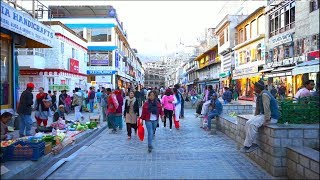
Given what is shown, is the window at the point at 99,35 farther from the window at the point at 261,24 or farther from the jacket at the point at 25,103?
the jacket at the point at 25,103

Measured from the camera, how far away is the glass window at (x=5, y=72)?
12312 mm

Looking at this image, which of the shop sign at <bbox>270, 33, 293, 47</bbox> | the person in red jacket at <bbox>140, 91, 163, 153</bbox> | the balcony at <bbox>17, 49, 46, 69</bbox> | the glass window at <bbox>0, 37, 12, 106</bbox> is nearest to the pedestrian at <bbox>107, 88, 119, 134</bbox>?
the person in red jacket at <bbox>140, 91, 163, 153</bbox>

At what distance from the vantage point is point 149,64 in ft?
633

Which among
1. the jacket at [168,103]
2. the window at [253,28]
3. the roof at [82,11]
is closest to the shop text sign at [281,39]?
the window at [253,28]

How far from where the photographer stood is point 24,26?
11.9 m

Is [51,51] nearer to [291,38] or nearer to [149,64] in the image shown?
[291,38]

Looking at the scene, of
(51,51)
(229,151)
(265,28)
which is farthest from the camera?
(265,28)

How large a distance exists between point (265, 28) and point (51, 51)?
19754 mm

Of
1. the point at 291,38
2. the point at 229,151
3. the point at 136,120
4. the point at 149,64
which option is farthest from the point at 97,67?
the point at 149,64

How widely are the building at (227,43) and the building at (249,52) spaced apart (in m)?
0.83

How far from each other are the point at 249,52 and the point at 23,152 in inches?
1326

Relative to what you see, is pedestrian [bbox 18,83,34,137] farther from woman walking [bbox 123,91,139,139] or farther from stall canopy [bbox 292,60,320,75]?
stall canopy [bbox 292,60,320,75]

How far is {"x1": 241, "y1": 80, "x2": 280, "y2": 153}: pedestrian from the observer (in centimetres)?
666

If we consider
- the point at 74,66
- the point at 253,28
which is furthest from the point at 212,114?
the point at 253,28
